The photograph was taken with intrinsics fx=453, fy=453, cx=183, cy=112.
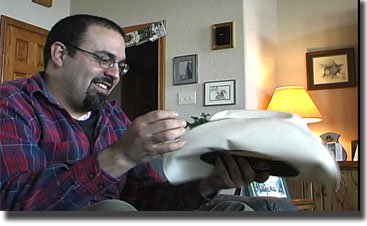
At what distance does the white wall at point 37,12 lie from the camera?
666 mm

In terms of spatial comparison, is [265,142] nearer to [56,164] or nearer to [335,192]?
[335,192]

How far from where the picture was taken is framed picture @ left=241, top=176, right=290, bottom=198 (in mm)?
538

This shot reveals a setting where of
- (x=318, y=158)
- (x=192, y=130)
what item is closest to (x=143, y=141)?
(x=192, y=130)

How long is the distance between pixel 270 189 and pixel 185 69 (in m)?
0.20

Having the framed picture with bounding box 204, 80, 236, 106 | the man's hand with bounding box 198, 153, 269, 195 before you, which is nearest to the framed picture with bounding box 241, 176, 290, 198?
the man's hand with bounding box 198, 153, 269, 195

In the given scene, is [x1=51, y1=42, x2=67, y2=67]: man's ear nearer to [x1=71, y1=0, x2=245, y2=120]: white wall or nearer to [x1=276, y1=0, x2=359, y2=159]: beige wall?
[x1=71, y1=0, x2=245, y2=120]: white wall

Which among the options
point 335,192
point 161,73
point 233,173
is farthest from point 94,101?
point 335,192

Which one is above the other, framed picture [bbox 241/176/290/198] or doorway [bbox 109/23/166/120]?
doorway [bbox 109/23/166/120]

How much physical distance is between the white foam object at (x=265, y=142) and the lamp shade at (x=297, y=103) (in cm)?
2

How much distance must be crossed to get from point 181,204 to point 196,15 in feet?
0.87

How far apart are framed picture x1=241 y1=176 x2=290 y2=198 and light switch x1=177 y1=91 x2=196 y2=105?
133mm

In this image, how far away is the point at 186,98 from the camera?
0.60m

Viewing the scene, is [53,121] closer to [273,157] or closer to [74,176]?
[74,176]

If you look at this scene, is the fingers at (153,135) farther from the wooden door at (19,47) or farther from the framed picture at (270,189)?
the wooden door at (19,47)
